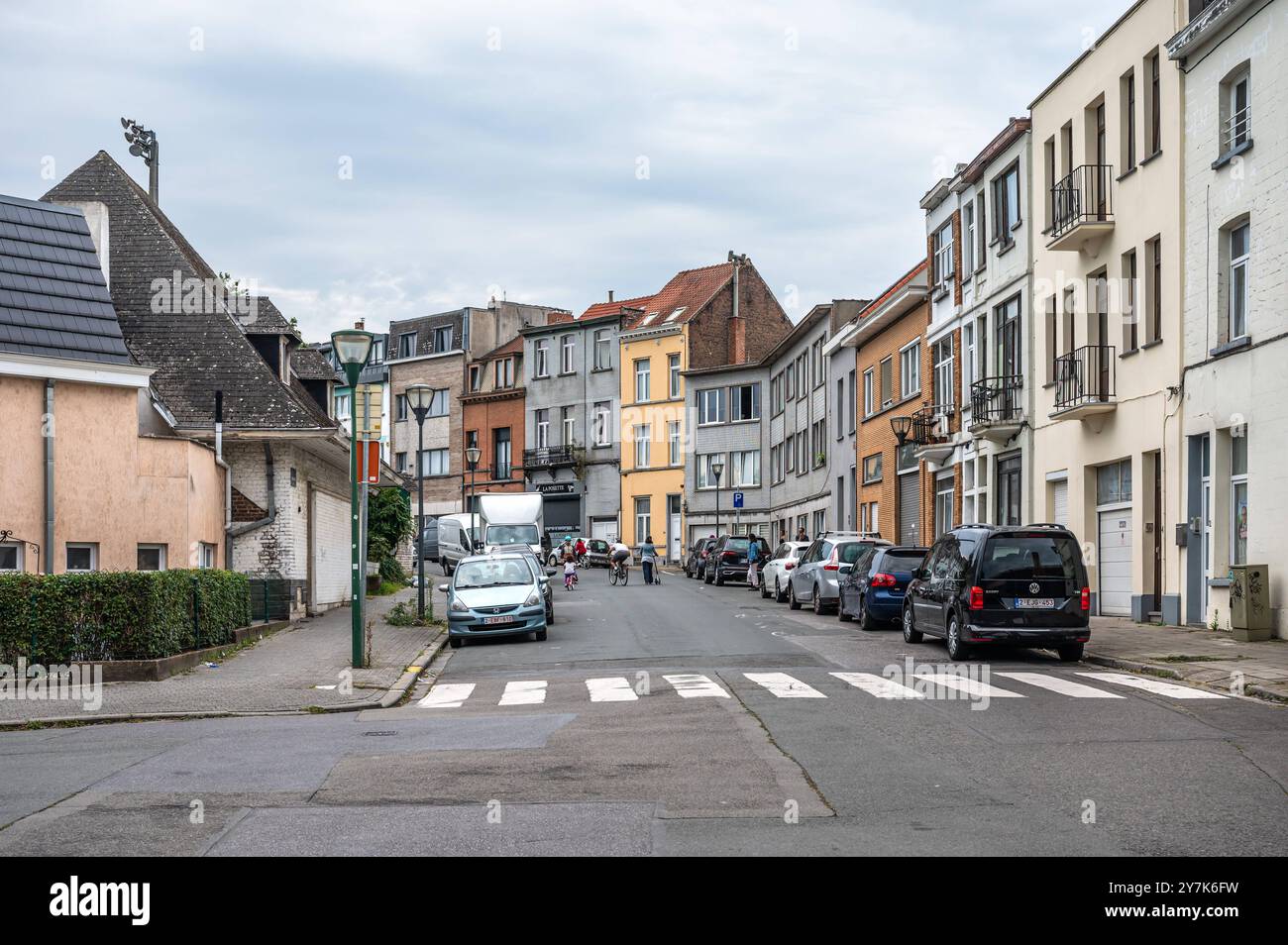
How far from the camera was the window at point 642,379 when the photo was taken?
76.6 meters

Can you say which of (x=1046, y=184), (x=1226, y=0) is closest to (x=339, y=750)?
(x=1226, y=0)

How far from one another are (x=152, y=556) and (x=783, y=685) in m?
12.6

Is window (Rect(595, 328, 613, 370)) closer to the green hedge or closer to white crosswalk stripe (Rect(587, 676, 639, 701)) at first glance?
the green hedge

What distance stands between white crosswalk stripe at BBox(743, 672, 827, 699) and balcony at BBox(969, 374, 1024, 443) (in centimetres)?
1693

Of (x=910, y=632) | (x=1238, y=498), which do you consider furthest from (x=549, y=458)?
(x=1238, y=498)

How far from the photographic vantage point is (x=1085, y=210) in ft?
94.4

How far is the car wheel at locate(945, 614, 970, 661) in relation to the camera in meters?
19.8

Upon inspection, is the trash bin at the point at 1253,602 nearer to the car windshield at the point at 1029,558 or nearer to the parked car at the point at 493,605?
the car windshield at the point at 1029,558

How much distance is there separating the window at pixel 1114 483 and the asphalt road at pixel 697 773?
35.2 ft

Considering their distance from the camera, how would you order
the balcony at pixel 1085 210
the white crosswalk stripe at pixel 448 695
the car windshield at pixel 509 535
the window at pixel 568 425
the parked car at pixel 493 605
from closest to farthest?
the white crosswalk stripe at pixel 448 695 → the parked car at pixel 493 605 → the balcony at pixel 1085 210 → the car windshield at pixel 509 535 → the window at pixel 568 425

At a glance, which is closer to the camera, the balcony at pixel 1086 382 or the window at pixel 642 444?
the balcony at pixel 1086 382

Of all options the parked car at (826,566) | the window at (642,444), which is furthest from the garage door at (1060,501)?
the window at (642,444)
